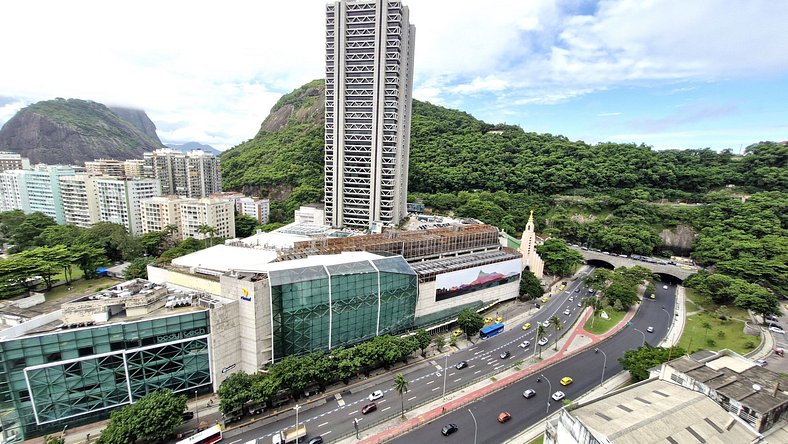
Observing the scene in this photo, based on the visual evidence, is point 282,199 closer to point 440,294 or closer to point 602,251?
point 440,294

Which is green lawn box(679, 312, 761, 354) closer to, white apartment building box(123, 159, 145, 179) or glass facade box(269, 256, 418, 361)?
glass facade box(269, 256, 418, 361)

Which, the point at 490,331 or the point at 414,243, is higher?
the point at 414,243

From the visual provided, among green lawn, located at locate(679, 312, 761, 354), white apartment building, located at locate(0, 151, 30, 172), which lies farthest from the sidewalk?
white apartment building, located at locate(0, 151, 30, 172)

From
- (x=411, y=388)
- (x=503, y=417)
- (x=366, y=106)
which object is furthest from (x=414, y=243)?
(x=366, y=106)

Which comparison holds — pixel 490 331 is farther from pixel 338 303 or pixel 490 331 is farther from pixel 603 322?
pixel 338 303

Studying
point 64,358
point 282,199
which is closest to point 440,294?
point 64,358

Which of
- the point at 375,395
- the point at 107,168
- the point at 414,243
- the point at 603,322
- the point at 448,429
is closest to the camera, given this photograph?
the point at 448,429

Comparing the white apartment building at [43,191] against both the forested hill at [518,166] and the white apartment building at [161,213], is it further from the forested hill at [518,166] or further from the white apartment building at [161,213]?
the forested hill at [518,166]
